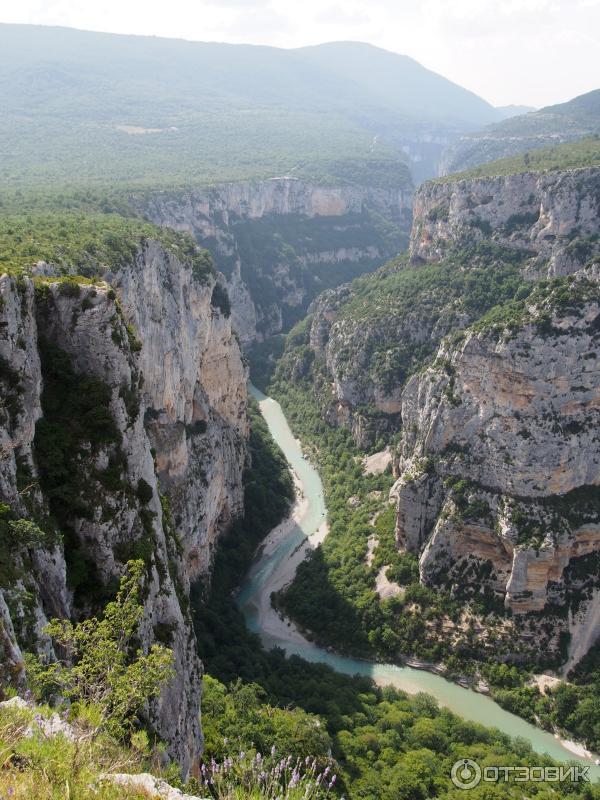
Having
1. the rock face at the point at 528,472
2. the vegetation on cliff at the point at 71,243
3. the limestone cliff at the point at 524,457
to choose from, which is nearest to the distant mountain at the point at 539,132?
the limestone cliff at the point at 524,457

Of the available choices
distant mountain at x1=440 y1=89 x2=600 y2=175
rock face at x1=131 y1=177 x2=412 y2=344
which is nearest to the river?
rock face at x1=131 y1=177 x2=412 y2=344

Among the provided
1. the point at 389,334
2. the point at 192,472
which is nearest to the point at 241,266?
the point at 389,334

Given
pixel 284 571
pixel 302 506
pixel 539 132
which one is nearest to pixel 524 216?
pixel 302 506

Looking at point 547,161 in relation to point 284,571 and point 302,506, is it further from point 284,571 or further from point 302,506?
point 284,571

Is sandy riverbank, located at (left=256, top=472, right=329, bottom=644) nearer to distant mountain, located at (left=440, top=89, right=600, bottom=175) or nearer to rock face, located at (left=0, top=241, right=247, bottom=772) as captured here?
rock face, located at (left=0, top=241, right=247, bottom=772)

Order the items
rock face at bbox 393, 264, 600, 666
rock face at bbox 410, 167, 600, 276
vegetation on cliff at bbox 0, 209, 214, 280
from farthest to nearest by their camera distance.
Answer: rock face at bbox 410, 167, 600, 276
rock face at bbox 393, 264, 600, 666
vegetation on cliff at bbox 0, 209, 214, 280

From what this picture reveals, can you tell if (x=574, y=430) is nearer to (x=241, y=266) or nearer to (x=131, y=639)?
(x=131, y=639)

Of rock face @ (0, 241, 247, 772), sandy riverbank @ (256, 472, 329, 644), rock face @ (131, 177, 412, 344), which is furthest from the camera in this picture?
rock face @ (131, 177, 412, 344)
